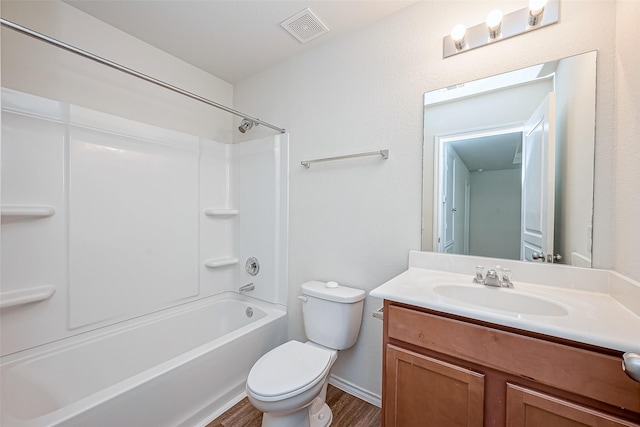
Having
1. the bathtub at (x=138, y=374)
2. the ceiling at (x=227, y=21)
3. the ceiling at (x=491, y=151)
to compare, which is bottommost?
the bathtub at (x=138, y=374)

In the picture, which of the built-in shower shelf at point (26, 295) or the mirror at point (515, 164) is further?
the built-in shower shelf at point (26, 295)

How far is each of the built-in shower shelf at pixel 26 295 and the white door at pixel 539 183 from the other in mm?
2483

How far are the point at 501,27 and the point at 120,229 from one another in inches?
97.5

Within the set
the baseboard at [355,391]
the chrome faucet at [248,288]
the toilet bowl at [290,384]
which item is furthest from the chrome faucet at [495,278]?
the chrome faucet at [248,288]

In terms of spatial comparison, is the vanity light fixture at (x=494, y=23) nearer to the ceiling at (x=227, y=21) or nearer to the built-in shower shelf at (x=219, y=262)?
the ceiling at (x=227, y=21)

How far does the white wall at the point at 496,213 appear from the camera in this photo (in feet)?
4.21

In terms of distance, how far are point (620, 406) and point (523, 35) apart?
1462 mm

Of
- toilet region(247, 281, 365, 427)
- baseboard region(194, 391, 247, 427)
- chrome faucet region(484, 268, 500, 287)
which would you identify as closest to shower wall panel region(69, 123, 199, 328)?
baseboard region(194, 391, 247, 427)

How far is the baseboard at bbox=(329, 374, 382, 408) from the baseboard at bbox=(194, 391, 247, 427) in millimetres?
624

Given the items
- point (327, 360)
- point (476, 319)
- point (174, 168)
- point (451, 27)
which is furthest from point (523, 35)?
point (174, 168)

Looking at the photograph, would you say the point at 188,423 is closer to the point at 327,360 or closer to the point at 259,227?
the point at 327,360

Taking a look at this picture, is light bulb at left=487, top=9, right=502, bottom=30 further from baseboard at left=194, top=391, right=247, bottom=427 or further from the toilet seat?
baseboard at left=194, top=391, right=247, bottom=427

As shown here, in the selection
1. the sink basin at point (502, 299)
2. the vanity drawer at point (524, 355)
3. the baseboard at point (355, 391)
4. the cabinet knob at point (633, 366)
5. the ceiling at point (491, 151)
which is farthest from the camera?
the baseboard at point (355, 391)

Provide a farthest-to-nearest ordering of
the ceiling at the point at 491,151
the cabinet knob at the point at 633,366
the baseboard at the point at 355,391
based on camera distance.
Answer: the baseboard at the point at 355,391
the ceiling at the point at 491,151
the cabinet knob at the point at 633,366
